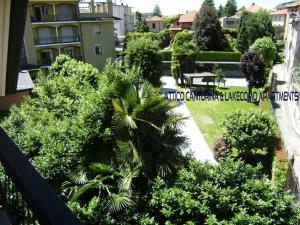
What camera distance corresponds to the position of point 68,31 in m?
35.2

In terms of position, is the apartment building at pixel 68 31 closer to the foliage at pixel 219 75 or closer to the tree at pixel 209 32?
the foliage at pixel 219 75

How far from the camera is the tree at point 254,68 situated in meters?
26.2

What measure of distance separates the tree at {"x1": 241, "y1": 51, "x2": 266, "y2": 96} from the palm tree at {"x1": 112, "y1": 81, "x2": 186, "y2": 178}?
58.2 ft

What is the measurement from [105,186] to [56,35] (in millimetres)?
29454

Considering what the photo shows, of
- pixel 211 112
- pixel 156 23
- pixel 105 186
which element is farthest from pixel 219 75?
pixel 156 23

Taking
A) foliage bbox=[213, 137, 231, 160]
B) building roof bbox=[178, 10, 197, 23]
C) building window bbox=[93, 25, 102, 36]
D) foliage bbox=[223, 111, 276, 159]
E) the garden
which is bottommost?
foliage bbox=[213, 137, 231, 160]

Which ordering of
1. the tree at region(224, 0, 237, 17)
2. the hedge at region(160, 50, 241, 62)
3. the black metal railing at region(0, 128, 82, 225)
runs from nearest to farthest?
1. the black metal railing at region(0, 128, 82, 225)
2. the hedge at region(160, 50, 241, 62)
3. the tree at region(224, 0, 237, 17)

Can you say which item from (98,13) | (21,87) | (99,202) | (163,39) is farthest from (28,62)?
(163,39)

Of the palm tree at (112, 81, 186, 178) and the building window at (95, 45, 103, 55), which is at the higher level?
the building window at (95, 45, 103, 55)

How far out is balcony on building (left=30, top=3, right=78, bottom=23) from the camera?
107 ft

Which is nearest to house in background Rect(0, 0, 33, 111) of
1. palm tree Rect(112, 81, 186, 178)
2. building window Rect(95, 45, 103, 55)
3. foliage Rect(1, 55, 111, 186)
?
foliage Rect(1, 55, 111, 186)

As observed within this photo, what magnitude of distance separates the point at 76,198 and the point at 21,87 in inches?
595

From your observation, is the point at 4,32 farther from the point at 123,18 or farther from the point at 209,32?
the point at 123,18

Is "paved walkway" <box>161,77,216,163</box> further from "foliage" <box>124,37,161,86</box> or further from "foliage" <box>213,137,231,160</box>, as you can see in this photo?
"foliage" <box>124,37,161,86</box>
